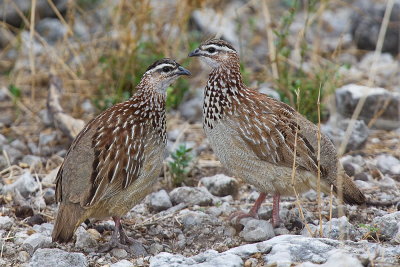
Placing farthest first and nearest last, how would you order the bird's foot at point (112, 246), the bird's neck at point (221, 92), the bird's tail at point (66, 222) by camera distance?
the bird's neck at point (221, 92) < the bird's foot at point (112, 246) < the bird's tail at point (66, 222)

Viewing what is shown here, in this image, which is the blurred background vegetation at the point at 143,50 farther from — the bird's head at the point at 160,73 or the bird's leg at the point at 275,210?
Answer: the bird's leg at the point at 275,210

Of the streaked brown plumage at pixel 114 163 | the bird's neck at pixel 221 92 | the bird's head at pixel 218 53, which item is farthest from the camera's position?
the bird's head at pixel 218 53

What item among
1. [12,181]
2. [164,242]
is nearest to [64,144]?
[12,181]

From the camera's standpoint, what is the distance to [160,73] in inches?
282

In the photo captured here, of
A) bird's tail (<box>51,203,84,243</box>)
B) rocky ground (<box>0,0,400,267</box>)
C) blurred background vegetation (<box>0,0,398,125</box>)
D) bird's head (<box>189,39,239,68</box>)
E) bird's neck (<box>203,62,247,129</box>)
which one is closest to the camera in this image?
rocky ground (<box>0,0,400,267</box>)

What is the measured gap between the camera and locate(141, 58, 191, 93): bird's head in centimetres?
714

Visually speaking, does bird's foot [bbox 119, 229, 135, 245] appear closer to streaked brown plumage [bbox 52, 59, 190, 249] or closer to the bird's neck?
streaked brown plumage [bbox 52, 59, 190, 249]

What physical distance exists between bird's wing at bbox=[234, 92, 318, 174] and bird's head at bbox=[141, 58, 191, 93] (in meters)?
0.74

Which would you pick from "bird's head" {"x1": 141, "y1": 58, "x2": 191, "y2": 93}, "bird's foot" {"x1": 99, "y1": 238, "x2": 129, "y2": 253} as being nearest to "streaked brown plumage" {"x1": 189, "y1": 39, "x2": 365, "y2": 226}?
"bird's head" {"x1": 141, "y1": 58, "x2": 191, "y2": 93}

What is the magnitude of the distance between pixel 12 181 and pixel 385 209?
13.5 ft

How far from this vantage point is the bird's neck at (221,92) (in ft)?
23.2

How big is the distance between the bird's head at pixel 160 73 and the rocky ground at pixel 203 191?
4.13 feet

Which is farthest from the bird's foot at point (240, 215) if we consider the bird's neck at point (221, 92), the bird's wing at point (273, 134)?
the bird's neck at point (221, 92)

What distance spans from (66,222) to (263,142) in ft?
6.52
